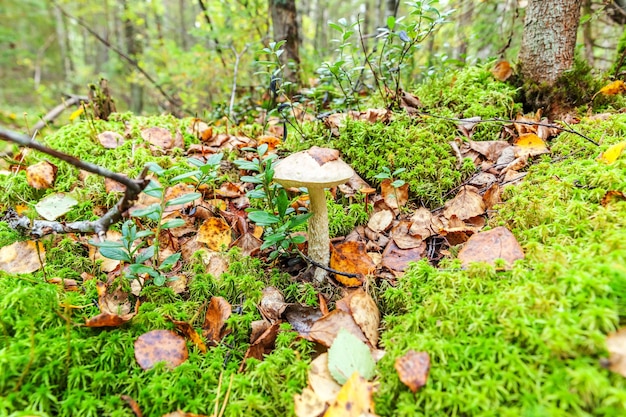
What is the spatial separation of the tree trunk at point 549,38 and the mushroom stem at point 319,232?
240 cm

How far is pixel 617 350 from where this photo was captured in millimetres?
1106

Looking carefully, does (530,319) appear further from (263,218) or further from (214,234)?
(214,234)

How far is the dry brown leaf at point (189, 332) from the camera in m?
1.65

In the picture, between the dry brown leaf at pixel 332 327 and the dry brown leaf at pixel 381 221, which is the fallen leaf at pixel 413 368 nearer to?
the dry brown leaf at pixel 332 327

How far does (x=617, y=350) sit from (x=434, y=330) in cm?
59

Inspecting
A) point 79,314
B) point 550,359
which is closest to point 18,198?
point 79,314

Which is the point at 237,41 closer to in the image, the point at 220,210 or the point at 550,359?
the point at 220,210

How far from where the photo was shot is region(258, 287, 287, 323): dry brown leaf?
1859 mm

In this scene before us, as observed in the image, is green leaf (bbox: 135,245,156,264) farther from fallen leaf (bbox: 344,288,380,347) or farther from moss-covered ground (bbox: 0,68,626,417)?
fallen leaf (bbox: 344,288,380,347)

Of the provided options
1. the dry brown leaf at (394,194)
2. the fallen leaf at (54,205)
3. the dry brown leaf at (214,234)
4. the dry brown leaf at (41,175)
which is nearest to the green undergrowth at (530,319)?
the dry brown leaf at (394,194)

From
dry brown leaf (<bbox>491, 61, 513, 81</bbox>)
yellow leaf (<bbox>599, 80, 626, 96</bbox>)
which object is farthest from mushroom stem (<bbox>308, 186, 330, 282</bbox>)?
yellow leaf (<bbox>599, 80, 626, 96</bbox>)

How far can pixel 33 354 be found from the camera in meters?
1.36

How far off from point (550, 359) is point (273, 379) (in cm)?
104

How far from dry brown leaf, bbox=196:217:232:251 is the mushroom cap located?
725 millimetres
